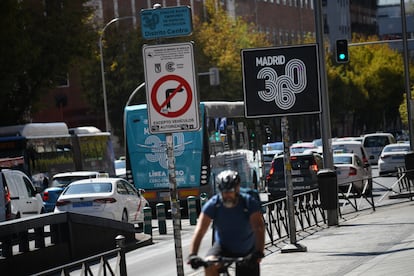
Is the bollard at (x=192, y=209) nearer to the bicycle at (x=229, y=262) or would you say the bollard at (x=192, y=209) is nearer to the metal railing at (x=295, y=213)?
the metal railing at (x=295, y=213)

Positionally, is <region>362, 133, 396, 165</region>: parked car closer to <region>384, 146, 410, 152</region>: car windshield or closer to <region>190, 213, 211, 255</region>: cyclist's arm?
<region>384, 146, 410, 152</region>: car windshield

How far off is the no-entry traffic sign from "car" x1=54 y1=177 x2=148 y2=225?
55.8ft

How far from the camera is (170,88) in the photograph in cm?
1317

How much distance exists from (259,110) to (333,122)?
91.5 m

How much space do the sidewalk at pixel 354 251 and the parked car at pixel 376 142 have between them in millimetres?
42224

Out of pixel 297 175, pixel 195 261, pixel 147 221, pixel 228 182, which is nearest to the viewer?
pixel 195 261

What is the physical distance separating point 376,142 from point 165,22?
58133mm

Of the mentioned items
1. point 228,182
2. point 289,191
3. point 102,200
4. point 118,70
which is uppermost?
point 118,70

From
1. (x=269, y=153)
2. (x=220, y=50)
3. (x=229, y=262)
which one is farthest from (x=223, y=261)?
(x=220, y=50)

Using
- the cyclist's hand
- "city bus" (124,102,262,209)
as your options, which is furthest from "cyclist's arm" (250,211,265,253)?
"city bus" (124,102,262,209)

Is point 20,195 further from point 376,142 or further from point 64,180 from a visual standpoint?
point 376,142

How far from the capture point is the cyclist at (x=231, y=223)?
33.3 ft

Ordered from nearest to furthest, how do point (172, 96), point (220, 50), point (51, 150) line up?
1. point (172, 96)
2. point (51, 150)
3. point (220, 50)

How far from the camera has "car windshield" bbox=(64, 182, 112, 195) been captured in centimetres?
3067
